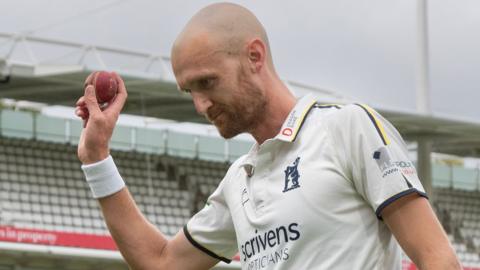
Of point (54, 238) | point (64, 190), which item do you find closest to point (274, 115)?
point (54, 238)

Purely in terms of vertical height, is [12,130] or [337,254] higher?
[337,254]

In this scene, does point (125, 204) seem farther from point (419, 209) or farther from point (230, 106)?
point (419, 209)

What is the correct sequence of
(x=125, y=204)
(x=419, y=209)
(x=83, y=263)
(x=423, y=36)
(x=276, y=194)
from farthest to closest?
(x=423, y=36) < (x=83, y=263) < (x=125, y=204) < (x=276, y=194) < (x=419, y=209)

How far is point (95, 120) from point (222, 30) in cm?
42

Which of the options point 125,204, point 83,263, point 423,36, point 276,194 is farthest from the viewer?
point 423,36

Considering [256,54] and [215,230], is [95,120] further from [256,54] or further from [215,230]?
[215,230]

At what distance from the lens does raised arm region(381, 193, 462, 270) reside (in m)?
2.92

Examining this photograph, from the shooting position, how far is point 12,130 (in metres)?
26.6

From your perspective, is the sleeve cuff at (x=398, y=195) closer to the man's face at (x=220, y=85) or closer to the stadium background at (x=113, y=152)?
the man's face at (x=220, y=85)

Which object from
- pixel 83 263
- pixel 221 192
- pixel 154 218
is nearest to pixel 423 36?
pixel 154 218

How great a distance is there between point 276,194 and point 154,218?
80.0ft

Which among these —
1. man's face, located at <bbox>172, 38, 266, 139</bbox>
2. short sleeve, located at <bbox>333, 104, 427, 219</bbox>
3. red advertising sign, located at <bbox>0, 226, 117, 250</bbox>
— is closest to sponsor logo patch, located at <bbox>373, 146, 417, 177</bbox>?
short sleeve, located at <bbox>333, 104, 427, 219</bbox>

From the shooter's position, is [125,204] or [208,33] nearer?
[208,33]

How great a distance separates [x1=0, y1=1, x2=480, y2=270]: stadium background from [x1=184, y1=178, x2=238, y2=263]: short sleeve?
63.9ft
